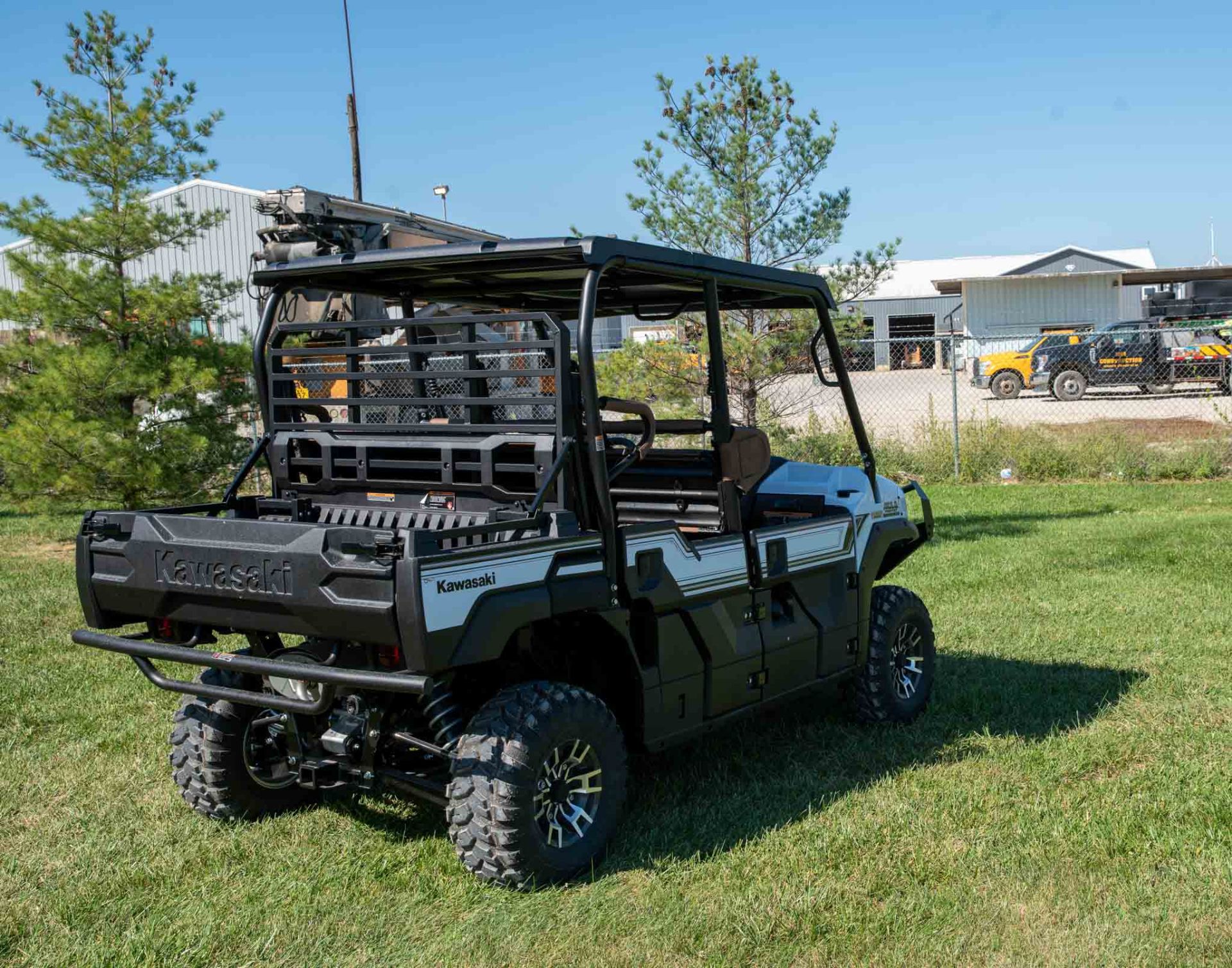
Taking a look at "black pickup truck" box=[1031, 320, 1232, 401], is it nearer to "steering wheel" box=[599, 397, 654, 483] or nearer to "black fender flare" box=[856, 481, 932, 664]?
"black fender flare" box=[856, 481, 932, 664]

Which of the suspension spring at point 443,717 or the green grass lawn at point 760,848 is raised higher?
the suspension spring at point 443,717

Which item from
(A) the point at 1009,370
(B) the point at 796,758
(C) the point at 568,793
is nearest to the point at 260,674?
(C) the point at 568,793

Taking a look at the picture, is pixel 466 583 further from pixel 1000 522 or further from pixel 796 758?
pixel 1000 522

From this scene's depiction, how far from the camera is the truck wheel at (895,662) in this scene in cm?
548

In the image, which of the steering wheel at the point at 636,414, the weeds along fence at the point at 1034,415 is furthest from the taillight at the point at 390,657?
the weeds along fence at the point at 1034,415

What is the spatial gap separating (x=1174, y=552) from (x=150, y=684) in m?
7.24

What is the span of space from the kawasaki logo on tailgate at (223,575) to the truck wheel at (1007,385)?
22.5 meters

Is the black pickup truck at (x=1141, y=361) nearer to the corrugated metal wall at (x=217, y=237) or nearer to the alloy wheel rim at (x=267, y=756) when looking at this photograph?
the corrugated metal wall at (x=217, y=237)

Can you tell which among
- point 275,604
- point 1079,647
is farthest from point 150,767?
point 1079,647

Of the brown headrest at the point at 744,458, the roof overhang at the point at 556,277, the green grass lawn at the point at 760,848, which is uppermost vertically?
the roof overhang at the point at 556,277

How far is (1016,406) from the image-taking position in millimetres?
23031

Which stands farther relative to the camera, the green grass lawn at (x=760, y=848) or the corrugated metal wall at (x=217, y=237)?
the corrugated metal wall at (x=217, y=237)

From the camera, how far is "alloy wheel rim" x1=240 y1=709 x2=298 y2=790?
453 centimetres

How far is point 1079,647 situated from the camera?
680 cm
